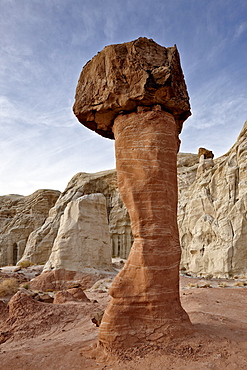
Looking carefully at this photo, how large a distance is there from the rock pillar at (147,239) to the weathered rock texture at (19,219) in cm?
3884

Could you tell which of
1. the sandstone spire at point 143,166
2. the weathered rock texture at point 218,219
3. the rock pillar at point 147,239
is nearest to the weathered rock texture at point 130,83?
the sandstone spire at point 143,166

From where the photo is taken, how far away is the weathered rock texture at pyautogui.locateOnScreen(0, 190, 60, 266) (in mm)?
41969

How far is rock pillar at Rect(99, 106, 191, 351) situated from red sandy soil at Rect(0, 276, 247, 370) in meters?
0.38

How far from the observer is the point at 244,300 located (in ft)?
35.9

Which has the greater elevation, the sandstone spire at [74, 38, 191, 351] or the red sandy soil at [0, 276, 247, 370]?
the sandstone spire at [74, 38, 191, 351]

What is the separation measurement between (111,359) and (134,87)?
5401 millimetres

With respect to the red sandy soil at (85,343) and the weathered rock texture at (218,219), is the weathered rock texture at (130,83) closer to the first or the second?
the red sandy soil at (85,343)

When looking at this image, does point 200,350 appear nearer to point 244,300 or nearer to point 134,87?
point 134,87

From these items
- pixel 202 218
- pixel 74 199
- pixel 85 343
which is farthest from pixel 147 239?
pixel 74 199

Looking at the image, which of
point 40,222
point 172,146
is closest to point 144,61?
point 172,146

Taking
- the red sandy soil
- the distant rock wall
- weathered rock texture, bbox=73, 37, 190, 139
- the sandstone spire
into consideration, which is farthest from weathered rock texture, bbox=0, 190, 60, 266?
the sandstone spire

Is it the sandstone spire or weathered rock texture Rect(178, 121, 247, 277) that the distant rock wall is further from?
the sandstone spire

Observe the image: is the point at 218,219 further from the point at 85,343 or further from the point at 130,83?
the point at 85,343

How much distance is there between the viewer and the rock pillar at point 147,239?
545 centimetres
